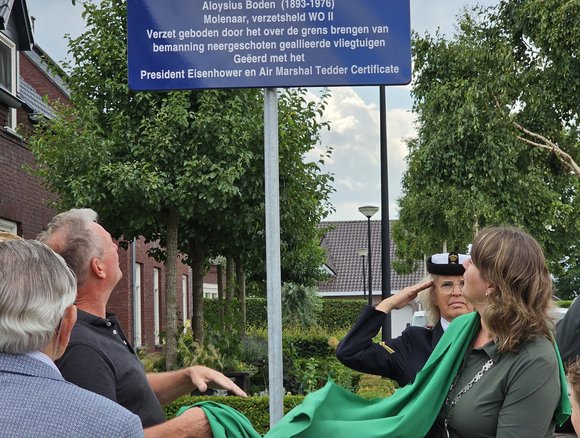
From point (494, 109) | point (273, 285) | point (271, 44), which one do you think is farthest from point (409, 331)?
point (494, 109)

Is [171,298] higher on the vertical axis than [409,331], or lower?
lower

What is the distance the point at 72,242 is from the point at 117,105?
10.6 meters

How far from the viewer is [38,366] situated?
1987 mm

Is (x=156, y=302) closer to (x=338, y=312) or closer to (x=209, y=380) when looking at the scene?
(x=338, y=312)

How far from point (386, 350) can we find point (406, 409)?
0.93 meters

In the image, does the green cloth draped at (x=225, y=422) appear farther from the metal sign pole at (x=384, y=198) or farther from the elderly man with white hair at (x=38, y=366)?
the metal sign pole at (x=384, y=198)

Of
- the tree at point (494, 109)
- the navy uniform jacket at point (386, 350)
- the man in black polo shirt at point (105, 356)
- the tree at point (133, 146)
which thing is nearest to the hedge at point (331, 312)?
the tree at point (494, 109)

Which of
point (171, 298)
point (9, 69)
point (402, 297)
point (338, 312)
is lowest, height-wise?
point (338, 312)

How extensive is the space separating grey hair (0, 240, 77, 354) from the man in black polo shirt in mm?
916

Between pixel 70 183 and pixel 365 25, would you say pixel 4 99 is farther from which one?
pixel 365 25

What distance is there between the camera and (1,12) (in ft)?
49.9

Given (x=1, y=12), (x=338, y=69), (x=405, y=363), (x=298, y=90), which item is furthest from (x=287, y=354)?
(x=405, y=363)

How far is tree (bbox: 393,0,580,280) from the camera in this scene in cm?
2012

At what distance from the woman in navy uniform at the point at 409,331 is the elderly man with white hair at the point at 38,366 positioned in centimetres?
224
